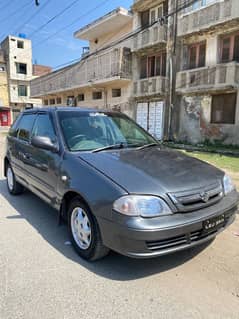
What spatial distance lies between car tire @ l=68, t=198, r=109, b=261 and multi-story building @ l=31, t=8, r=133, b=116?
14772mm

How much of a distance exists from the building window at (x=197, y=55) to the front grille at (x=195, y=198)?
12.5 metres

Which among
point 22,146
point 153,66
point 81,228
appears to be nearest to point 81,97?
point 153,66

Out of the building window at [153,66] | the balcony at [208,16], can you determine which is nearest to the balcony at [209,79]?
the balcony at [208,16]

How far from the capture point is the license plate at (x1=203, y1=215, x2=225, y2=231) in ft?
8.50

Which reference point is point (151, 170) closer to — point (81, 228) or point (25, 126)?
point (81, 228)

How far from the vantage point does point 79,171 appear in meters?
2.94

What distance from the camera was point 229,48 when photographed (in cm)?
1257

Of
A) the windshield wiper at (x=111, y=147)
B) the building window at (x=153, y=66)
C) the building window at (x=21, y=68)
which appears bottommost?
the windshield wiper at (x=111, y=147)

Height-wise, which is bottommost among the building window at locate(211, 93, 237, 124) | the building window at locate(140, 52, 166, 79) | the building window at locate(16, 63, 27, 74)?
the building window at locate(211, 93, 237, 124)

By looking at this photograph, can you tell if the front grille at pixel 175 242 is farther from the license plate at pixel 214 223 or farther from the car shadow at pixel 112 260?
the car shadow at pixel 112 260

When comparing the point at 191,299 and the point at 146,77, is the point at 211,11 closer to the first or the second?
the point at 146,77

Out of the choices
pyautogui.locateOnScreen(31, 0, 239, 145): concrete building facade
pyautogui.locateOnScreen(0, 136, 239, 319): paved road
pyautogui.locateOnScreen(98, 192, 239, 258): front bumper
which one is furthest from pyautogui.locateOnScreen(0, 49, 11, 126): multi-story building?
pyautogui.locateOnScreen(98, 192, 239, 258): front bumper

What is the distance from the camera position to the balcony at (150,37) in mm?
14727

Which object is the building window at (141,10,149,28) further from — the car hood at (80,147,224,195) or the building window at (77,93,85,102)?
the car hood at (80,147,224,195)
